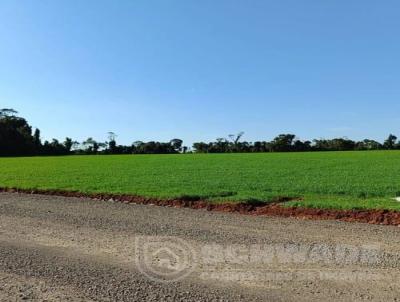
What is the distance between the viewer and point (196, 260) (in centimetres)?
725

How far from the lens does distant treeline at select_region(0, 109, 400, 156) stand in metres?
126

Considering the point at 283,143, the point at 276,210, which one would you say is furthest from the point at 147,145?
the point at 276,210

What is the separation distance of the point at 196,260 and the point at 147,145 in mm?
132351

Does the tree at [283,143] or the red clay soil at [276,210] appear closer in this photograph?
the red clay soil at [276,210]

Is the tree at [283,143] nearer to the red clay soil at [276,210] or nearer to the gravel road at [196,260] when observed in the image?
the red clay soil at [276,210]

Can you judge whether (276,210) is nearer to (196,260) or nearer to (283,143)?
(196,260)

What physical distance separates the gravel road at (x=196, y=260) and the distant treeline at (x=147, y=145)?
11895 cm

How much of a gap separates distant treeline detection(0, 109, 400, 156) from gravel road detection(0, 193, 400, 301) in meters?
119

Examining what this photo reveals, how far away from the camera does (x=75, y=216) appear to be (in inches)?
484

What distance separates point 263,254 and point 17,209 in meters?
9.26

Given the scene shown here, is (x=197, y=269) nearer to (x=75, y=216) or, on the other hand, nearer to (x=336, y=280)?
(x=336, y=280)

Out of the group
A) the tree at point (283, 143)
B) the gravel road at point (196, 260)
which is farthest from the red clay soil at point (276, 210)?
the tree at point (283, 143)

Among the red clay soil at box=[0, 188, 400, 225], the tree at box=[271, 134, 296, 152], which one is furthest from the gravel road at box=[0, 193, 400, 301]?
the tree at box=[271, 134, 296, 152]

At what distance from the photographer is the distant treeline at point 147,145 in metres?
126
